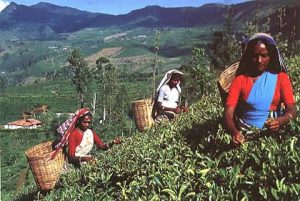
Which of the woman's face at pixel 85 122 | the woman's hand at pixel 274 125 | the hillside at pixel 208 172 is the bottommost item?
the woman's face at pixel 85 122

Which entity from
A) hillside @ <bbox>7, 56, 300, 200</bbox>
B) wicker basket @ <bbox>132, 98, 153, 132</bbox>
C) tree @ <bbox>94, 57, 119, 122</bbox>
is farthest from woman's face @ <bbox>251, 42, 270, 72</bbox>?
tree @ <bbox>94, 57, 119, 122</bbox>

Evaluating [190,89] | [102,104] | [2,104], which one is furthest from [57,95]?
[190,89]

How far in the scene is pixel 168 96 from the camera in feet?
30.1

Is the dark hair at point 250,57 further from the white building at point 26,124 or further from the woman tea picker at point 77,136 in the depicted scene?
the white building at point 26,124

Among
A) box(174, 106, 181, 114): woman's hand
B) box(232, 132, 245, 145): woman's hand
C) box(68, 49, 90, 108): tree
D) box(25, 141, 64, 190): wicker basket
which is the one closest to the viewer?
box(232, 132, 245, 145): woman's hand

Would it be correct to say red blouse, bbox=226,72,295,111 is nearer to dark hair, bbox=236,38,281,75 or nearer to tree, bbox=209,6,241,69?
dark hair, bbox=236,38,281,75

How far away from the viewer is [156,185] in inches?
127

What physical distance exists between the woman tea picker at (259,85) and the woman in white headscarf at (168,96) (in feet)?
15.3

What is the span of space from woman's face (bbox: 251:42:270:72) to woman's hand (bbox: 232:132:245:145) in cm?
76

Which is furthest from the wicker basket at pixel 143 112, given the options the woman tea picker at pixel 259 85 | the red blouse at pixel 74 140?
the woman tea picker at pixel 259 85

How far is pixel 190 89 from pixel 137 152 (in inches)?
1428

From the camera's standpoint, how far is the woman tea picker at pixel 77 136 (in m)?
7.70

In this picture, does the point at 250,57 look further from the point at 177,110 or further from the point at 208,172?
the point at 177,110

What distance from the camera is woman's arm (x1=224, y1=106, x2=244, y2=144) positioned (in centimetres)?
365
